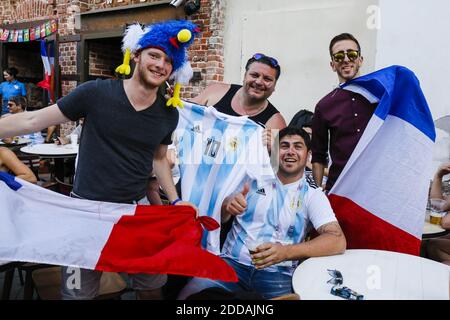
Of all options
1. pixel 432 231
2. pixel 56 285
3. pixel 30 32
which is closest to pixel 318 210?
pixel 432 231

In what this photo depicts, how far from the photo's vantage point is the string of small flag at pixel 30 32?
7023mm

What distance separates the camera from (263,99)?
2506 millimetres

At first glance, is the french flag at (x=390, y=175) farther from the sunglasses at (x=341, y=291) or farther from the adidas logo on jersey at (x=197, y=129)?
the adidas logo on jersey at (x=197, y=129)

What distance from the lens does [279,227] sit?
2.02 metres

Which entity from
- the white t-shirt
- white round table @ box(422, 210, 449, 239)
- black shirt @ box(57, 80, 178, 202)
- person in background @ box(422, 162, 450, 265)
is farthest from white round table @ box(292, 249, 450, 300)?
person in background @ box(422, 162, 450, 265)

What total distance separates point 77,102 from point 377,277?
5.14 ft

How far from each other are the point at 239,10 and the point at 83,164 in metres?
3.98

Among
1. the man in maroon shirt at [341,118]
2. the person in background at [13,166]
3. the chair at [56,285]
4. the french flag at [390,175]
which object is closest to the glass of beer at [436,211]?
the french flag at [390,175]

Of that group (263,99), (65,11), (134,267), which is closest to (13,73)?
(65,11)

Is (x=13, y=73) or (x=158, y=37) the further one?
(x=13, y=73)

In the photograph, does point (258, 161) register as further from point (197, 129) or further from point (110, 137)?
point (110, 137)

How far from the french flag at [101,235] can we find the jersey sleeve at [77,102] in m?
0.43
